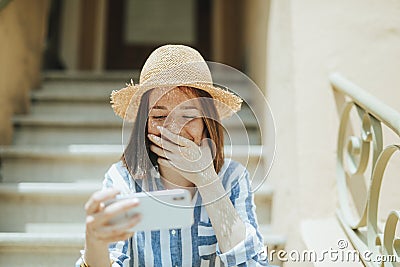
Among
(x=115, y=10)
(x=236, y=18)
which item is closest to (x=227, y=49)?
(x=236, y=18)

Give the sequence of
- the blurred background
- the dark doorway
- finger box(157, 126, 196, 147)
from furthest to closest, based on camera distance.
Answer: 1. the dark doorway
2. the blurred background
3. finger box(157, 126, 196, 147)

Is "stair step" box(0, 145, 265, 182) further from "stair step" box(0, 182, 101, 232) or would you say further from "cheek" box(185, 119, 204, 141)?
"cheek" box(185, 119, 204, 141)

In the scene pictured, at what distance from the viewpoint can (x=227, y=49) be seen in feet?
12.3

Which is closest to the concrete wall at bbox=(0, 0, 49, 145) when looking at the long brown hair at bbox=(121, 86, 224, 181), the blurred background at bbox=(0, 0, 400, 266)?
the blurred background at bbox=(0, 0, 400, 266)

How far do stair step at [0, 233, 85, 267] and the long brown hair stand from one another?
1.99 ft

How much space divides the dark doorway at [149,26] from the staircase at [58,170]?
2120 mm

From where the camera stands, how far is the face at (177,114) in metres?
0.92

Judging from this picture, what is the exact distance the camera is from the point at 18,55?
7.18ft

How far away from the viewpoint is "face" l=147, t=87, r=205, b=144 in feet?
3.00

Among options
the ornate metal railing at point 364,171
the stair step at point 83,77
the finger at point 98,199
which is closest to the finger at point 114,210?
the finger at point 98,199

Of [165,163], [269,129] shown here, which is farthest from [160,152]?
[269,129]

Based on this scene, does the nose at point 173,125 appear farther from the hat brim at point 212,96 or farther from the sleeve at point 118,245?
the sleeve at point 118,245

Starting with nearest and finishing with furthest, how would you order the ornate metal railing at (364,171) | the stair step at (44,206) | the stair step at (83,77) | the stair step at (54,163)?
the ornate metal railing at (364,171) → the stair step at (44,206) → the stair step at (54,163) → the stair step at (83,77)

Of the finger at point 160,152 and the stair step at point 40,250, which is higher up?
the finger at point 160,152
